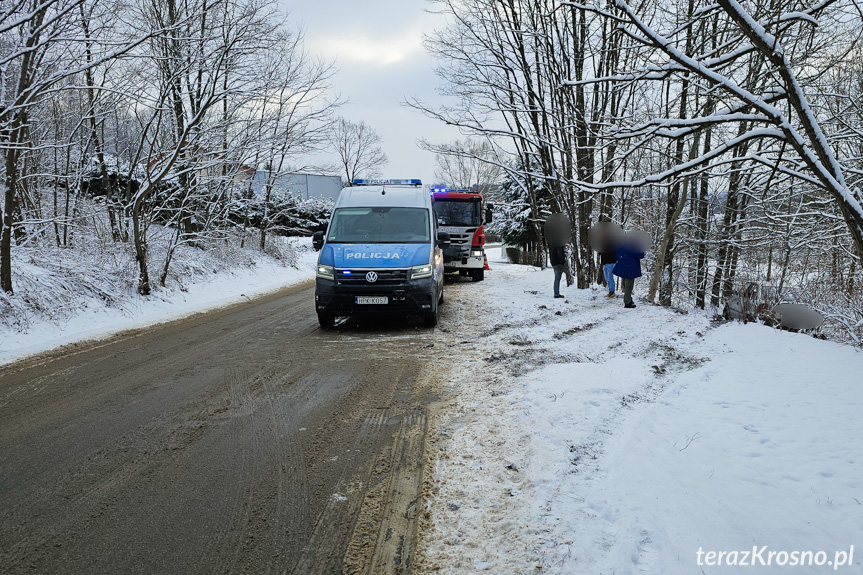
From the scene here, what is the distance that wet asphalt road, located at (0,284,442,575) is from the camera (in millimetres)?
2594

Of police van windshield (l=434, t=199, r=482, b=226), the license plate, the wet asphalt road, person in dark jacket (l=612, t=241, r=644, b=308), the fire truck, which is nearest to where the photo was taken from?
the wet asphalt road

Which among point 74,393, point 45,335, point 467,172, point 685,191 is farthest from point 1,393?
point 467,172

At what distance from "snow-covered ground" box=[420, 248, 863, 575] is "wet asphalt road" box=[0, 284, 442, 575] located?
0.47 m

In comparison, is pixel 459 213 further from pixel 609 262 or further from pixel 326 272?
pixel 326 272

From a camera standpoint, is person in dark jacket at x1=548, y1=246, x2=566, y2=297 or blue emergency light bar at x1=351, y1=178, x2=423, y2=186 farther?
person in dark jacket at x1=548, y1=246, x2=566, y2=297

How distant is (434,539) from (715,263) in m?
13.4

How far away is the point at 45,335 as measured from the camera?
26.6 ft

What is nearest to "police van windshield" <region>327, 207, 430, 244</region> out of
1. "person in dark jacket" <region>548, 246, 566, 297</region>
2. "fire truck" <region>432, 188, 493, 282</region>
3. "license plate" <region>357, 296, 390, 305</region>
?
"license plate" <region>357, 296, 390, 305</region>

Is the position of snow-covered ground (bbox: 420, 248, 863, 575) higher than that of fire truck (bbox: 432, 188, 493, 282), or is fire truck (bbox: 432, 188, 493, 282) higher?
fire truck (bbox: 432, 188, 493, 282)

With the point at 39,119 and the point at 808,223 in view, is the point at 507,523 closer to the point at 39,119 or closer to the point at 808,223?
the point at 808,223

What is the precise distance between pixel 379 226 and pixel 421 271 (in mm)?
1553

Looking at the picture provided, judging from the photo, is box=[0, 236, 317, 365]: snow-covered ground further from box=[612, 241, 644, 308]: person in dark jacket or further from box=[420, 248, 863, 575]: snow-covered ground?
box=[612, 241, 644, 308]: person in dark jacket

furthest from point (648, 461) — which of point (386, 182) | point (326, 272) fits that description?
point (386, 182)

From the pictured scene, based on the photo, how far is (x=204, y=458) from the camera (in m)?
3.65
